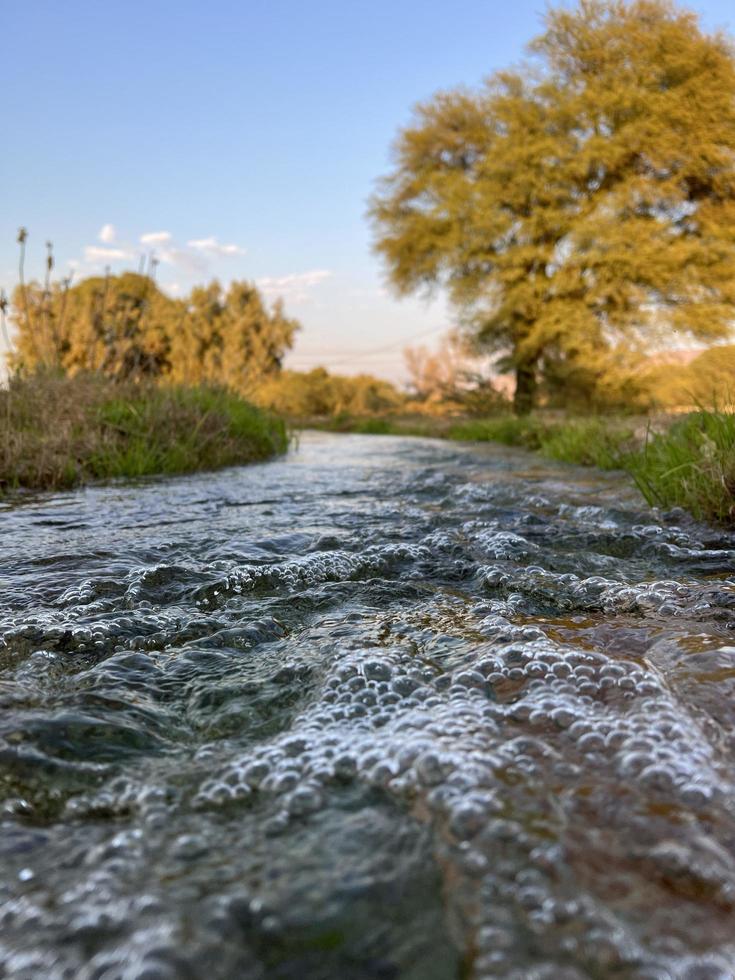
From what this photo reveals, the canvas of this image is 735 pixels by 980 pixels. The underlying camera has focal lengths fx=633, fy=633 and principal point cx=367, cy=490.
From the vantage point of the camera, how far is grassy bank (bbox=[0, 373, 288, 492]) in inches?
179

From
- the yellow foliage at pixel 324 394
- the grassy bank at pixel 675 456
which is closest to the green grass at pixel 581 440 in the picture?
the grassy bank at pixel 675 456

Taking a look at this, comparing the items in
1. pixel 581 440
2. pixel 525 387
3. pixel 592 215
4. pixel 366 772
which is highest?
pixel 592 215

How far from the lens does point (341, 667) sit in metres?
1.31

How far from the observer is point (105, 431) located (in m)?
5.48

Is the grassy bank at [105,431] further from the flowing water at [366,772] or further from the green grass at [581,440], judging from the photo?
the green grass at [581,440]

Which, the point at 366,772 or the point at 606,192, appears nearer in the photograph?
the point at 366,772

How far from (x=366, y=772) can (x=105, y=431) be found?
513cm

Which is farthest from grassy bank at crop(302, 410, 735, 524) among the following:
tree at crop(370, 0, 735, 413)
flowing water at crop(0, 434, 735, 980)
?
tree at crop(370, 0, 735, 413)

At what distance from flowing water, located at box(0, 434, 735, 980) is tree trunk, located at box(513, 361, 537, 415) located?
56.2 feet

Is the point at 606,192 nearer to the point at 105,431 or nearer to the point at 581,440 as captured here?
the point at 581,440

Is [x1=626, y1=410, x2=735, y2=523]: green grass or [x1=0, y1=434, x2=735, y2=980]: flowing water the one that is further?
[x1=626, y1=410, x2=735, y2=523]: green grass

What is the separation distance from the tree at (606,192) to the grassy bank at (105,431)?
12.5m

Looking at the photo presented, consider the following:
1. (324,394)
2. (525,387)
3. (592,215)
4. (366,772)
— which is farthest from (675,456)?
(324,394)

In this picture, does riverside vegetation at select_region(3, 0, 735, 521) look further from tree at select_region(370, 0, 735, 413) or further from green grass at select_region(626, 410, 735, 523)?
green grass at select_region(626, 410, 735, 523)
